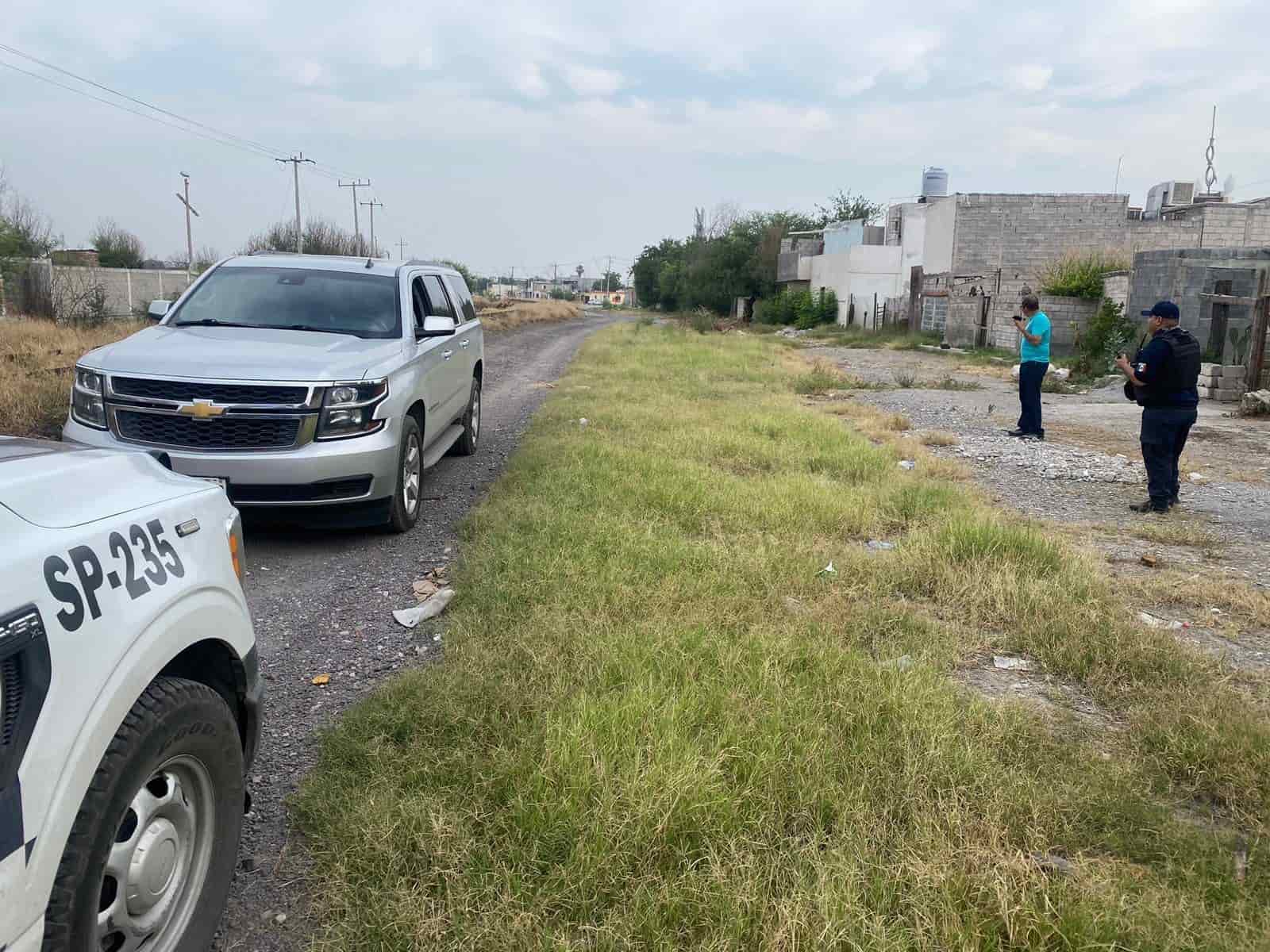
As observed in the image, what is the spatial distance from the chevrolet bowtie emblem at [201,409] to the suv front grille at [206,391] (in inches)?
1.5

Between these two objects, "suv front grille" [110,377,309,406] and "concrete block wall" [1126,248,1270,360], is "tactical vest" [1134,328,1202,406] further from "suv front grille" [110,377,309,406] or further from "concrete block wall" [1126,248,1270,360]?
"concrete block wall" [1126,248,1270,360]

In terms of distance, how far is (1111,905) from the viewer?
8.07ft

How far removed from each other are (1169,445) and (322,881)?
7.33 m

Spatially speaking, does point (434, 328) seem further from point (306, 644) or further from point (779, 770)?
point (779, 770)

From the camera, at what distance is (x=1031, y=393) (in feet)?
37.9

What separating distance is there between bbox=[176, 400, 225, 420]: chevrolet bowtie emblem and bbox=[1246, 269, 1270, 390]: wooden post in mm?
15445

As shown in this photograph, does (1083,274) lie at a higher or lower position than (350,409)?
higher

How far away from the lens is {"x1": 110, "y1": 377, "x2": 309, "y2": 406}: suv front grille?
5.34m

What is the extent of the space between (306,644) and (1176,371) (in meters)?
6.85

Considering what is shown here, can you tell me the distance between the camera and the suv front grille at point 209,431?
537cm

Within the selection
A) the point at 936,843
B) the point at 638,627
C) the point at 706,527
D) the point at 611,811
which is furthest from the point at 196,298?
the point at 936,843

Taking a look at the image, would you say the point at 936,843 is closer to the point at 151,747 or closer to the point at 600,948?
the point at 600,948

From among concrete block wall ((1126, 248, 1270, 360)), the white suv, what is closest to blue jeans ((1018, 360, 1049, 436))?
concrete block wall ((1126, 248, 1270, 360))

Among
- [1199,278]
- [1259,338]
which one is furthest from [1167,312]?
[1199,278]
